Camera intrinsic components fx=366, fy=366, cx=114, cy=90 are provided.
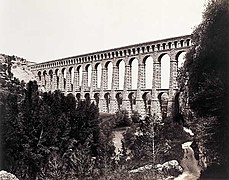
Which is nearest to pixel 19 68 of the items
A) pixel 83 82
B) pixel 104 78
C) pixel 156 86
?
pixel 83 82

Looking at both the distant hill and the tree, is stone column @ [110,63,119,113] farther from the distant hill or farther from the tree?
the tree

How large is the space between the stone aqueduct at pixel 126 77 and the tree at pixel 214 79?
2259 centimetres

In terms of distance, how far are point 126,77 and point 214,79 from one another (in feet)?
115

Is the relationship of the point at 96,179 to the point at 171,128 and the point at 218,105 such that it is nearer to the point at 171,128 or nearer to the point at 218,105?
the point at 218,105

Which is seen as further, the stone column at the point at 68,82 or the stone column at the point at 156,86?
the stone column at the point at 68,82

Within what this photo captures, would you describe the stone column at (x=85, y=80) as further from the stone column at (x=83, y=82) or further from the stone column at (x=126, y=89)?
the stone column at (x=126, y=89)

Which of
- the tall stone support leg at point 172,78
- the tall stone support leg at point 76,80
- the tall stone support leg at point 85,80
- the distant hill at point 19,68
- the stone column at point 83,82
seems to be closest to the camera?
the tall stone support leg at point 172,78

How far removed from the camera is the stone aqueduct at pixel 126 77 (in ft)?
126

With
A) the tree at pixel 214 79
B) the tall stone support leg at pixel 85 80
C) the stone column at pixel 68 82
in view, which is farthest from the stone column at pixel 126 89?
the tree at pixel 214 79

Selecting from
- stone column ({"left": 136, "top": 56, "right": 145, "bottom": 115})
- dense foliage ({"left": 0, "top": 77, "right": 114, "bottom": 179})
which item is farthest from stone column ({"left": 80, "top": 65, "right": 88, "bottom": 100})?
dense foliage ({"left": 0, "top": 77, "right": 114, "bottom": 179})

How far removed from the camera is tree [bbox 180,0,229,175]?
8.77m

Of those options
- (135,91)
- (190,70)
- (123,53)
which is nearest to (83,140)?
(190,70)

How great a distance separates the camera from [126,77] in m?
43.9

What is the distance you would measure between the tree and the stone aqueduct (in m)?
22.6
